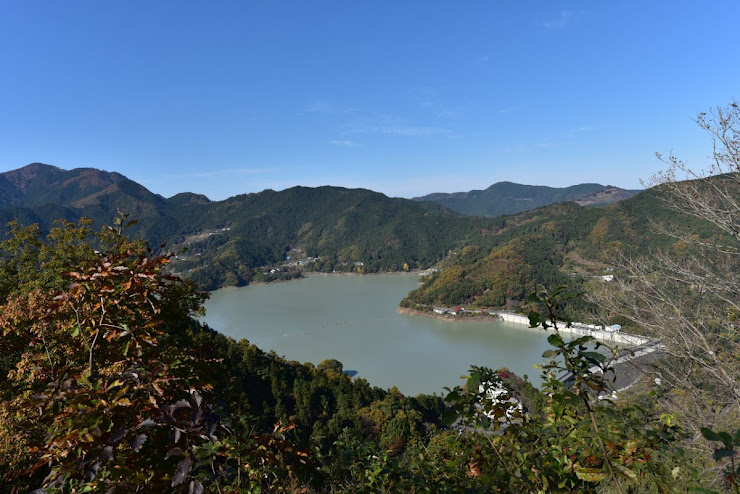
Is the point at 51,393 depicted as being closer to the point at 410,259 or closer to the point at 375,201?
the point at 410,259

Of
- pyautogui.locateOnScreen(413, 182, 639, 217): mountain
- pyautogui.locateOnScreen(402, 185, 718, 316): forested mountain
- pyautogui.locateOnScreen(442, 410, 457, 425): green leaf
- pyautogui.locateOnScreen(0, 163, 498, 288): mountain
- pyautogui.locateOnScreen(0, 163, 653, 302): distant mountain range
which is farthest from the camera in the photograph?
pyautogui.locateOnScreen(413, 182, 639, 217): mountain

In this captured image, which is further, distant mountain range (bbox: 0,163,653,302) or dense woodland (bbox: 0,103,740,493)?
distant mountain range (bbox: 0,163,653,302)

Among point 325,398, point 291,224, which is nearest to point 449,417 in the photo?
point 325,398

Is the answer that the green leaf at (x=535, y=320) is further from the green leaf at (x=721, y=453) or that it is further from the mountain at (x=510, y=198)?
the mountain at (x=510, y=198)

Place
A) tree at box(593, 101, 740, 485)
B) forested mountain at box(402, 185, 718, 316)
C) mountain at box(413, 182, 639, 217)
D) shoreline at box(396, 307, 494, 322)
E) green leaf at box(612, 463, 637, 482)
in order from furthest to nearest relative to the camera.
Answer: mountain at box(413, 182, 639, 217), forested mountain at box(402, 185, 718, 316), shoreline at box(396, 307, 494, 322), tree at box(593, 101, 740, 485), green leaf at box(612, 463, 637, 482)

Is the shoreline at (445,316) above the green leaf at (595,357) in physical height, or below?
below

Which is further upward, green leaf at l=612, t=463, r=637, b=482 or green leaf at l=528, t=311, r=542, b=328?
green leaf at l=528, t=311, r=542, b=328

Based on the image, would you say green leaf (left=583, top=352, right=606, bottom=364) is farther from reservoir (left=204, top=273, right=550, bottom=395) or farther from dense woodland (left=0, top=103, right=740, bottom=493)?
reservoir (left=204, top=273, right=550, bottom=395)

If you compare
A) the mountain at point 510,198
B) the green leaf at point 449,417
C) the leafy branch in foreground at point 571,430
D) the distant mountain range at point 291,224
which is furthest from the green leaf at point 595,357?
the mountain at point 510,198

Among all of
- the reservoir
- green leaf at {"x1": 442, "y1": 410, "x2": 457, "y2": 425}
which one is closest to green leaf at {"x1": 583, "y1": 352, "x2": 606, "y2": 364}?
green leaf at {"x1": 442, "y1": 410, "x2": 457, "y2": 425}

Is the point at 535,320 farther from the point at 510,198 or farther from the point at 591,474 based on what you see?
the point at 510,198
